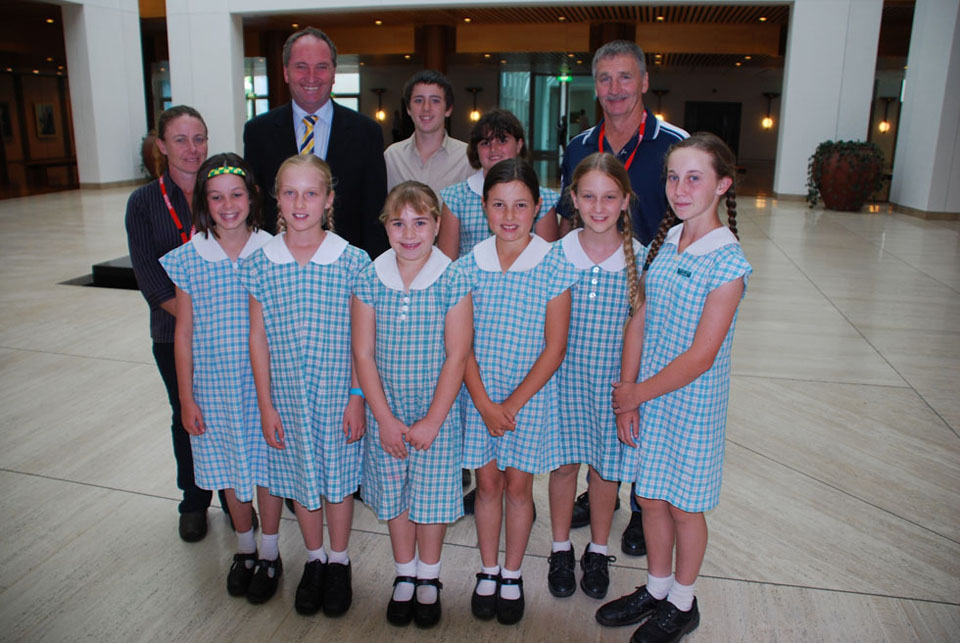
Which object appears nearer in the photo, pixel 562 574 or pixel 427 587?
pixel 427 587

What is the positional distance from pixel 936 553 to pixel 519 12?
55.9ft

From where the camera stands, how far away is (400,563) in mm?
2412

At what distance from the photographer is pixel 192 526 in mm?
2844

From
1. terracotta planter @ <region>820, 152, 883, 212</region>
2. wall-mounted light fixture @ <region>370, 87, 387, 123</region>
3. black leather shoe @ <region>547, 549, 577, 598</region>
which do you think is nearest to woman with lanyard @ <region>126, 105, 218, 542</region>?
black leather shoe @ <region>547, 549, 577, 598</region>

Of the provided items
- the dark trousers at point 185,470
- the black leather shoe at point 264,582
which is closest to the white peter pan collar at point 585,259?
the black leather shoe at point 264,582

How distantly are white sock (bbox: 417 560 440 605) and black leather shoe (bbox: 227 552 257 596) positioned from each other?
0.63m

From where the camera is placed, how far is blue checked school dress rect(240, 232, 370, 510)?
7.52 ft

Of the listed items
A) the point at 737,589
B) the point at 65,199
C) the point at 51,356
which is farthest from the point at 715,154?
the point at 65,199

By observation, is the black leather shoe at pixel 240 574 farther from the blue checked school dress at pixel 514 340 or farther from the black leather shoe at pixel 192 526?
the blue checked school dress at pixel 514 340

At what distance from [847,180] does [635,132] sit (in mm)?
12320

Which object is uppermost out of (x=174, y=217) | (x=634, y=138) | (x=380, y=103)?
(x=380, y=103)

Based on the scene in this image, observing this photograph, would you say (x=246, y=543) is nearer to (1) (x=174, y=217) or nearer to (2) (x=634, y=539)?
(1) (x=174, y=217)

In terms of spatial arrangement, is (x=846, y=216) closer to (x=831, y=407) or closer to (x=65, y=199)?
(x=831, y=407)

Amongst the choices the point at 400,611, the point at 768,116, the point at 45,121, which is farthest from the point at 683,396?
the point at 768,116
